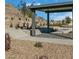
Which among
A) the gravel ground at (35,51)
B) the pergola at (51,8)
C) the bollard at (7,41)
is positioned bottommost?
the gravel ground at (35,51)

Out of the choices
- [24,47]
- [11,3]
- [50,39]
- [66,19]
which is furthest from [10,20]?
[66,19]

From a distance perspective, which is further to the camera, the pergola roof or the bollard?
the bollard

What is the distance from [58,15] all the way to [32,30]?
396mm

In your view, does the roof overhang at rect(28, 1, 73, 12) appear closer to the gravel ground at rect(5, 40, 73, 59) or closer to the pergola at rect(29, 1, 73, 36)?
the pergola at rect(29, 1, 73, 36)

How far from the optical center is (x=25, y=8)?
94.5 inches

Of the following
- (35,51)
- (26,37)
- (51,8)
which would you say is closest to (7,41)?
(26,37)

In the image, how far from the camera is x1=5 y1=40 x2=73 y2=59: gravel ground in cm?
226

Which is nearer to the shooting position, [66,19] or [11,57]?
[66,19]

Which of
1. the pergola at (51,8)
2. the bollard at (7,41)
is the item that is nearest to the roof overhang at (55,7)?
the pergola at (51,8)

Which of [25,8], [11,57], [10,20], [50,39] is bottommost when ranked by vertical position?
[11,57]

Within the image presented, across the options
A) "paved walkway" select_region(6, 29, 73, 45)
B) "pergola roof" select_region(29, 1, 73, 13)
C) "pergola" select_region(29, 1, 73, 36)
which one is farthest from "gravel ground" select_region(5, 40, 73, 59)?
"pergola roof" select_region(29, 1, 73, 13)

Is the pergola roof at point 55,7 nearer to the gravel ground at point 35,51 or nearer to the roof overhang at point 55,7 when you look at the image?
the roof overhang at point 55,7

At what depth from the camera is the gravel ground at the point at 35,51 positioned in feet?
7.42

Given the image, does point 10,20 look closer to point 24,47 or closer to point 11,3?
point 11,3
